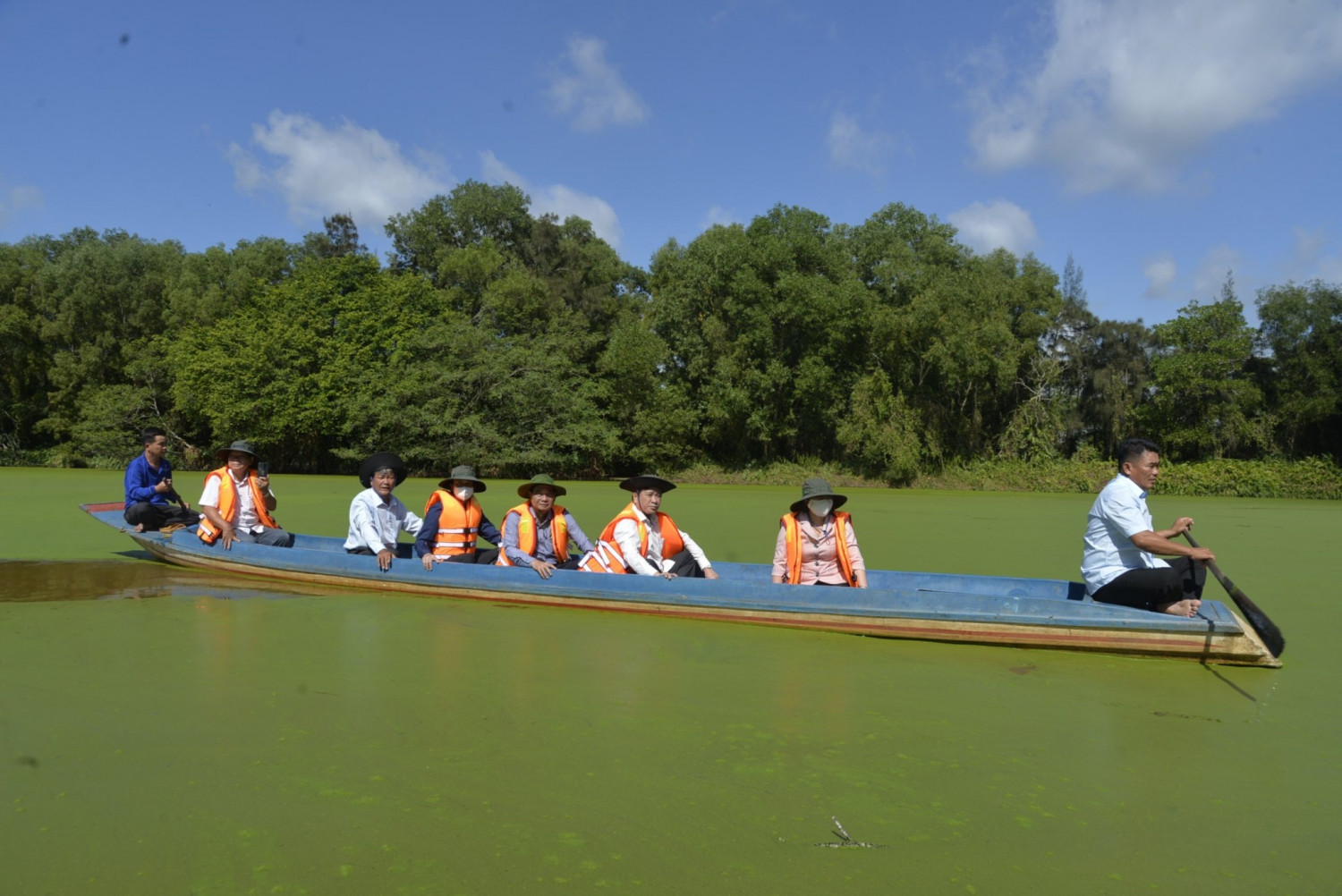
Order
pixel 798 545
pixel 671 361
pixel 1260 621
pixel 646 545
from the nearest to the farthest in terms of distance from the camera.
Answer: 1. pixel 1260 621
2. pixel 798 545
3. pixel 646 545
4. pixel 671 361

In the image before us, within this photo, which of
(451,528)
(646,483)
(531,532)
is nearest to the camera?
(646,483)

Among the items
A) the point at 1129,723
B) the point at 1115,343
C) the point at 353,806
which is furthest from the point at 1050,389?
the point at 353,806

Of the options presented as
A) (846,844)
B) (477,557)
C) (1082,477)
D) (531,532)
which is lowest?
(846,844)

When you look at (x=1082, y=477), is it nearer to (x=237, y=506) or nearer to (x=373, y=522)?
(x=373, y=522)

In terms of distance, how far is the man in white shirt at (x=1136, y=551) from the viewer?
460cm

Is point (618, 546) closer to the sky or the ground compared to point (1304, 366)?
closer to the ground

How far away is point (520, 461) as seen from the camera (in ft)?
80.5

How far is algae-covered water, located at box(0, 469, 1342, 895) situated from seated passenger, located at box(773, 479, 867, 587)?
0.41 metres

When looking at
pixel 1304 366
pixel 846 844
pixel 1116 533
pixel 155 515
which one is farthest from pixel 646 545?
pixel 1304 366

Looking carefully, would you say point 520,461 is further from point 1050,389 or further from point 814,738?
point 814,738

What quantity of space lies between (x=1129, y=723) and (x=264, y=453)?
2761 cm

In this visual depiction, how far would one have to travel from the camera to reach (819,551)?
5578mm

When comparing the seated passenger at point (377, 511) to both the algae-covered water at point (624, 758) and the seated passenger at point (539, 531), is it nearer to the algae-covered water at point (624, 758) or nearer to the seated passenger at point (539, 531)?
the seated passenger at point (539, 531)

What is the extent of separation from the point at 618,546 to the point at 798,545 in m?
1.19
